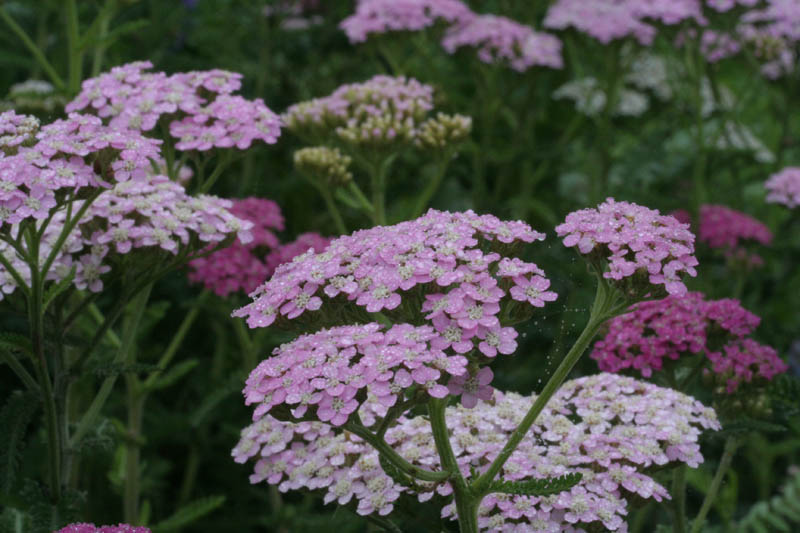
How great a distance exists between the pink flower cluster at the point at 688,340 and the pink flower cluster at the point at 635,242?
0.63m

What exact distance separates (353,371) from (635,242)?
0.64m

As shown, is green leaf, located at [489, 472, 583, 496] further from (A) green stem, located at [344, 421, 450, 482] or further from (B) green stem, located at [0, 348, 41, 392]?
(B) green stem, located at [0, 348, 41, 392]

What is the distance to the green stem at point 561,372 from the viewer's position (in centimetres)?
205

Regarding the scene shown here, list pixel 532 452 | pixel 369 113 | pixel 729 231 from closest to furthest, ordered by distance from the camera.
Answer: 1. pixel 532 452
2. pixel 369 113
3. pixel 729 231

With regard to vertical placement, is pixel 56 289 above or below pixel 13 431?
above

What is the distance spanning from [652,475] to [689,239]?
65 cm

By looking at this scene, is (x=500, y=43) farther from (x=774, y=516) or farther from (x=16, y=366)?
(x=16, y=366)

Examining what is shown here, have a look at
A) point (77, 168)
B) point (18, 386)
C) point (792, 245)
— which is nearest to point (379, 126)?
point (77, 168)

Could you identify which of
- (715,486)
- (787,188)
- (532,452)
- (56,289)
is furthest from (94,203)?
(787,188)

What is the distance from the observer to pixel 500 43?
4.61 m

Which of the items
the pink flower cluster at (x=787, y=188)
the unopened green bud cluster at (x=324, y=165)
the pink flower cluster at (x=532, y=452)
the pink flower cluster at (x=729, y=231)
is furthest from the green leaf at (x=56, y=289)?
the pink flower cluster at (x=787, y=188)

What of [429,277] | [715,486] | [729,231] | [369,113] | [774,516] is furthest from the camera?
[729,231]

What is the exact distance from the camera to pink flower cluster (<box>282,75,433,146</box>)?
11.8 feet

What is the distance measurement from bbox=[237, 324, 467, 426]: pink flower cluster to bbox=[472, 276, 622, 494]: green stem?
262 mm
